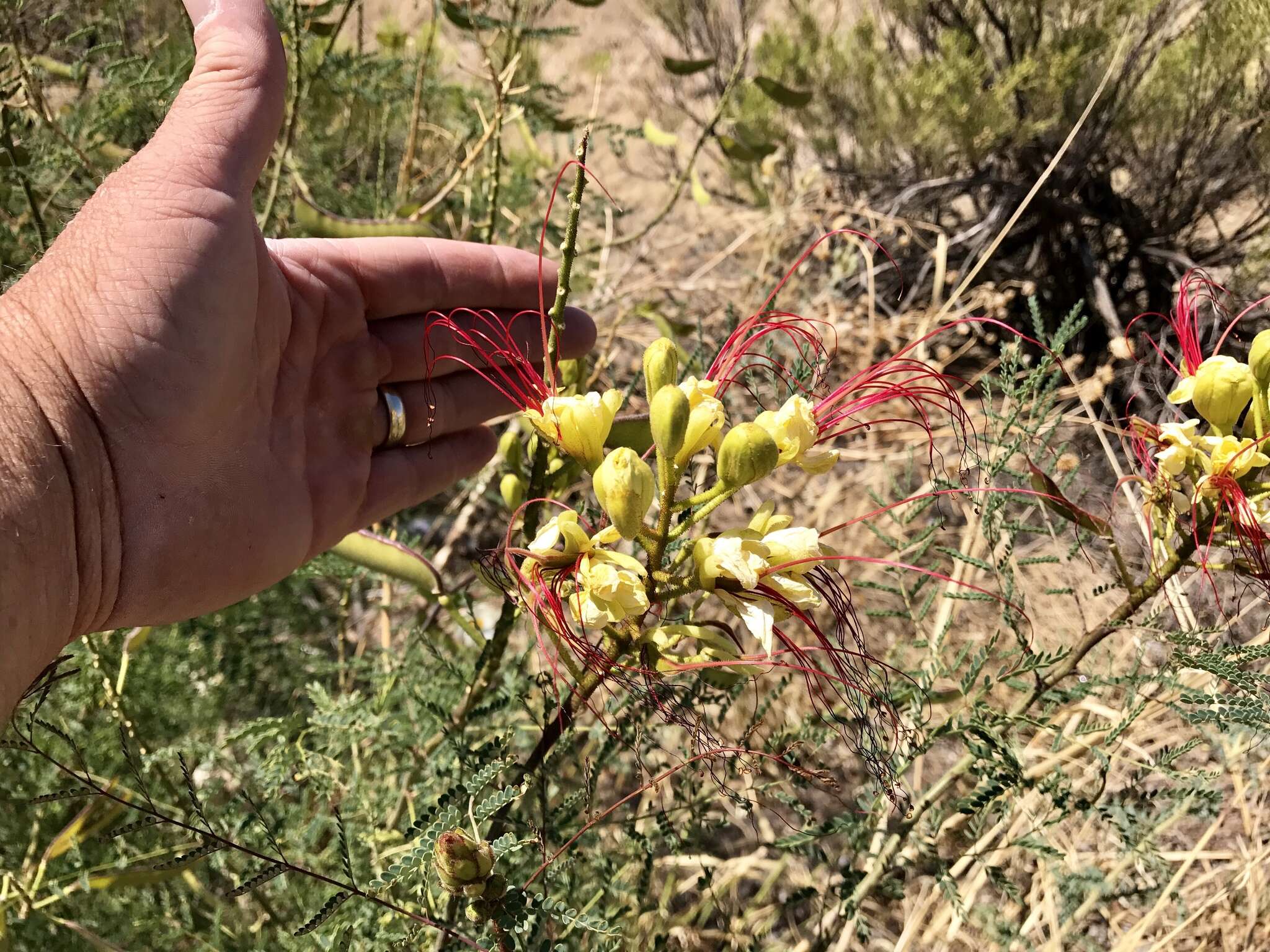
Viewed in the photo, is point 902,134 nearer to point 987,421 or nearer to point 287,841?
point 987,421

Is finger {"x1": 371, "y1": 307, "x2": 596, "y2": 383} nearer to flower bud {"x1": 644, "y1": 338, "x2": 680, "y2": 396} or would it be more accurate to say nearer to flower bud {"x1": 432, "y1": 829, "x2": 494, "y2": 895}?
flower bud {"x1": 644, "y1": 338, "x2": 680, "y2": 396}

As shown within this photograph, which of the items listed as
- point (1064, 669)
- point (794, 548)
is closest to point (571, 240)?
point (794, 548)

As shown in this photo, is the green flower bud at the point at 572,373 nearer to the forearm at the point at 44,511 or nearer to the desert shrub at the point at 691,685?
the desert shrub at the point at 691,685

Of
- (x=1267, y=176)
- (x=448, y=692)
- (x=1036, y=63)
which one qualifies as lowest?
(x=448, y=692)

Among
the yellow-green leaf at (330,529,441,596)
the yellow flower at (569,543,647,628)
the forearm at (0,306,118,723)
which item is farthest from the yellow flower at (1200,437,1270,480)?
the forearm at (0,306,118,723)

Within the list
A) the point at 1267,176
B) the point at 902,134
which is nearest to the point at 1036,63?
the point at 902,134
